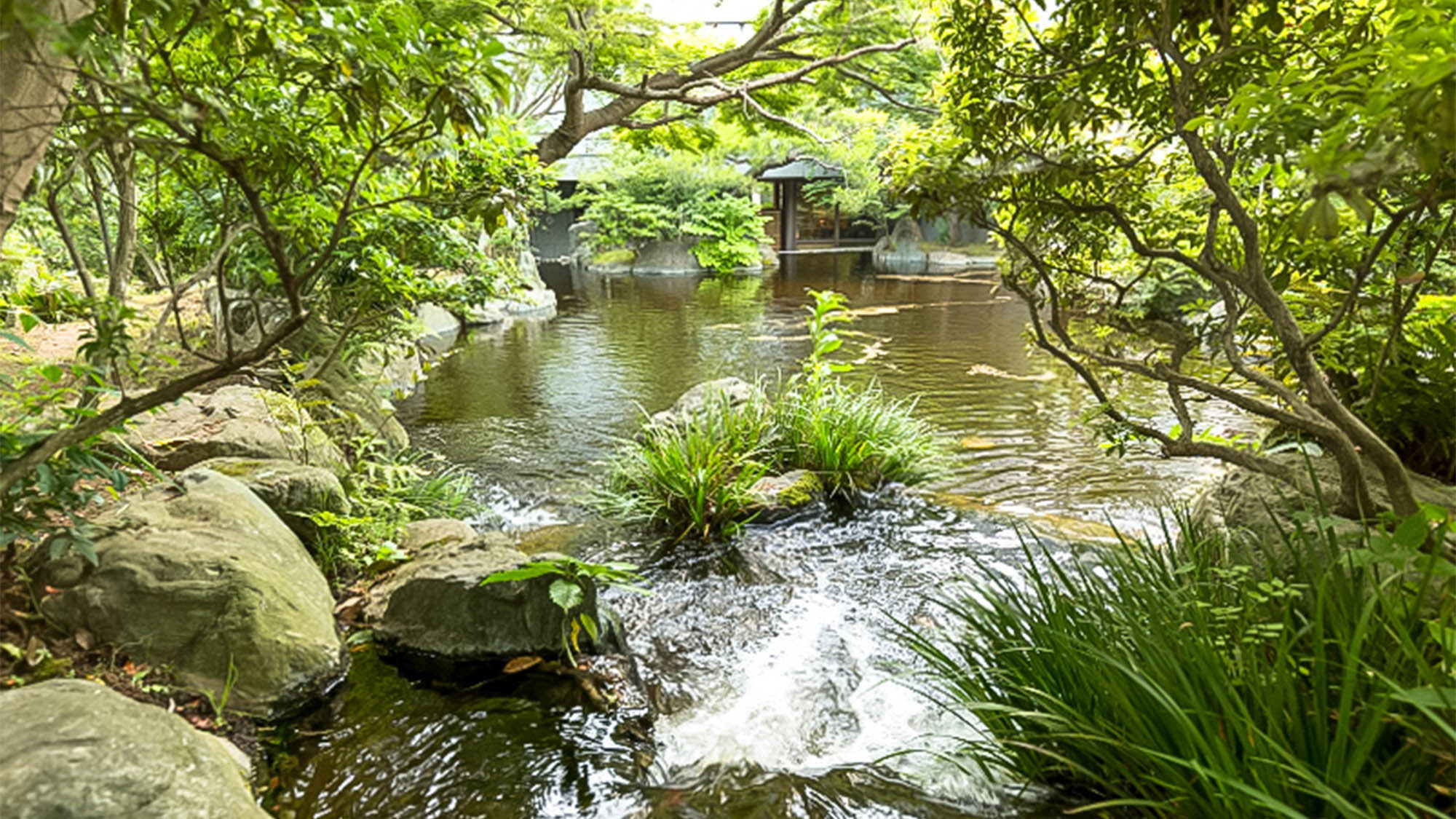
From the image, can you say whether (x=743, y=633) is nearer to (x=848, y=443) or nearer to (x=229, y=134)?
(x=848, y=443)

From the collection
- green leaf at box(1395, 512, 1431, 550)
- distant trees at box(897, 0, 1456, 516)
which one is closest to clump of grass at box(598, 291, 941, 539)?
distant trees at box(897, 0, 1456, 516)

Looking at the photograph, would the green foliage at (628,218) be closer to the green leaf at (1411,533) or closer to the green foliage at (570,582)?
the green foliage at (570,582)

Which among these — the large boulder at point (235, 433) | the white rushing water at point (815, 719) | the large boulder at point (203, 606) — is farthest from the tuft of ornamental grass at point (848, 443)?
the large boulder at point (203, 606)

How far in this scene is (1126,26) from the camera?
218cm

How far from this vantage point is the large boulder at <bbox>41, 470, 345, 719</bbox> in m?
2.64

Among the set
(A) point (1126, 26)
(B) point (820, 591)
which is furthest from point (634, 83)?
(A) point (1126, 26)

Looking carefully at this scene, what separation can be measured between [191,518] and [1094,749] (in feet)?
10.7

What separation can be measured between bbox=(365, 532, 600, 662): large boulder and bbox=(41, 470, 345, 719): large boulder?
27 centimetres

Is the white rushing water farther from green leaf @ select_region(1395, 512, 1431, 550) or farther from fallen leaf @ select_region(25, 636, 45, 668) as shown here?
fallen leaf @ select_region(25, 636, 45, 668)

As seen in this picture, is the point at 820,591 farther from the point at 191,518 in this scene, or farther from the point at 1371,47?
the point at 1371,47

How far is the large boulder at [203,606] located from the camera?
2641 mm

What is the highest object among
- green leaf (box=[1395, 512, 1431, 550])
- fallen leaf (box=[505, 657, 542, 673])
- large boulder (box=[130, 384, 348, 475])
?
green leaf (box=[1395, 512, 1431, 550])

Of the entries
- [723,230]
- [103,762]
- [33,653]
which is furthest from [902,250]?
[103,762]

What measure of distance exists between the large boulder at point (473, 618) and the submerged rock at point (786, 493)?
1832mm
